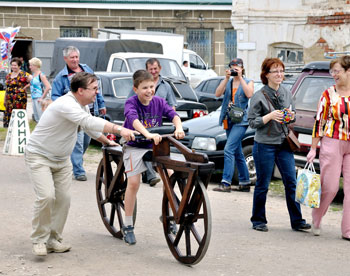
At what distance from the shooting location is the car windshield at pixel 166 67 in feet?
61.6

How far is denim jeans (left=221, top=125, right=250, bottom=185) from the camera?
10211mm

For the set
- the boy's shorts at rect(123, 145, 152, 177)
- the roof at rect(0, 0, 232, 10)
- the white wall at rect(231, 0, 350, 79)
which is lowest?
the boy's shorts at rect(123, 145, 152, 177)

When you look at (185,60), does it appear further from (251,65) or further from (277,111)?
(277,111)

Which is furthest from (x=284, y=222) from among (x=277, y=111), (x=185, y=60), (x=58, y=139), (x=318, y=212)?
(x=185, y=60)

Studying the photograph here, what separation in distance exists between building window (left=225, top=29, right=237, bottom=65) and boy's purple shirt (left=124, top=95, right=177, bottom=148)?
33.9 metres

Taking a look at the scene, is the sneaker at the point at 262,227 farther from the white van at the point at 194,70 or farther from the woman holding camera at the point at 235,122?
the white van at the point at 194,70

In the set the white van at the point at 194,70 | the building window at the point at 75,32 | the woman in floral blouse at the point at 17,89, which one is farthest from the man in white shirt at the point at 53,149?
the building window at the point at 75,32

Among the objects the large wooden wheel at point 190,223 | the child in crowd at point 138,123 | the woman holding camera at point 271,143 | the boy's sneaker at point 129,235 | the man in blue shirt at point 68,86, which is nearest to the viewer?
the large wooden wheel at point 190,223

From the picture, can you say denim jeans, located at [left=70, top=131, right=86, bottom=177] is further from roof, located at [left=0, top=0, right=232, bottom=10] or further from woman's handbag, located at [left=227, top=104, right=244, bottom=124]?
roof, located at [left=0, top=0, right=232, bottom=10]

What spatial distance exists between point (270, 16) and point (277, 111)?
17.9m

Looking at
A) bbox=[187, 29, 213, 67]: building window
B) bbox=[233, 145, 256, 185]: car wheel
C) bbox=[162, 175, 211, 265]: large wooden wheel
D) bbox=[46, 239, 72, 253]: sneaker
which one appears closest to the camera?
bbox=[162, 175, 211, 265]: large wooden wheel

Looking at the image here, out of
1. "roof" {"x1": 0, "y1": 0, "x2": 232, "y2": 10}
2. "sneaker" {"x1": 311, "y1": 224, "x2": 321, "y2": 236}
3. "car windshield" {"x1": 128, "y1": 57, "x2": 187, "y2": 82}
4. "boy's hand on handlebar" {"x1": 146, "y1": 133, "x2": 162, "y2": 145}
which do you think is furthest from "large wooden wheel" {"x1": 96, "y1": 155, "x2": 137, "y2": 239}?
"roof" {"x1": 0, "y1": 0, "x2": 232, "y2": 10}

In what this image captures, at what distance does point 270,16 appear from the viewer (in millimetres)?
25141

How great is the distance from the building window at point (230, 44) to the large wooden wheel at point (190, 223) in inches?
1351
